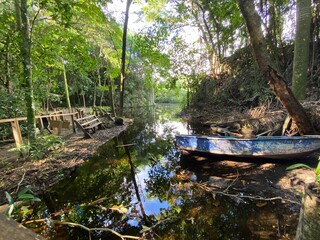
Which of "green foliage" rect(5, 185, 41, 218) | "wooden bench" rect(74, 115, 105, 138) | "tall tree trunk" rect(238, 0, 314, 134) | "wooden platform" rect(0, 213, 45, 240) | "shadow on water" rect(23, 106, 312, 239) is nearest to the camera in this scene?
"wooden platform" rect(0, 213, 45, 240)

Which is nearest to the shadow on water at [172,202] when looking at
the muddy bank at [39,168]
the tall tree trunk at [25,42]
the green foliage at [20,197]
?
the muddy bank at [39,168]

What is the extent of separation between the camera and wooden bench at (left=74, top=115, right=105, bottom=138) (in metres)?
9.39

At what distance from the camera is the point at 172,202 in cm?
418

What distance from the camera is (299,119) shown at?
19.0 feet

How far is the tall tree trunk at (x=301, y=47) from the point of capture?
6.52m

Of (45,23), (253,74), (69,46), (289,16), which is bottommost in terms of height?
(253,74)

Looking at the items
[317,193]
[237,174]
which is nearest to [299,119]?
[237,174]

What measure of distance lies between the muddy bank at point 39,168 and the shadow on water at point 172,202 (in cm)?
32

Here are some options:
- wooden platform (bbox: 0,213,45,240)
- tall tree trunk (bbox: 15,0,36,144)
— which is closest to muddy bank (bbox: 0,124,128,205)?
tall tree trunk (bbox: 15,0,36,144)

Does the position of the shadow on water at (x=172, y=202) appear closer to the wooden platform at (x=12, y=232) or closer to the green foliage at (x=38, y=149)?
the green foliage at (x=38, y=149)

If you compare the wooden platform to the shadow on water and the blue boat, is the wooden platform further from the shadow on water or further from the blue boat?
the blue boat

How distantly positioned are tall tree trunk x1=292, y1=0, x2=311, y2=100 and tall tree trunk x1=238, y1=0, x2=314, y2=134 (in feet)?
4.65

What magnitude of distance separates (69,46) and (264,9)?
9.58m

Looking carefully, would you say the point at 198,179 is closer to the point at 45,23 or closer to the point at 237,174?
the point at 237,174
